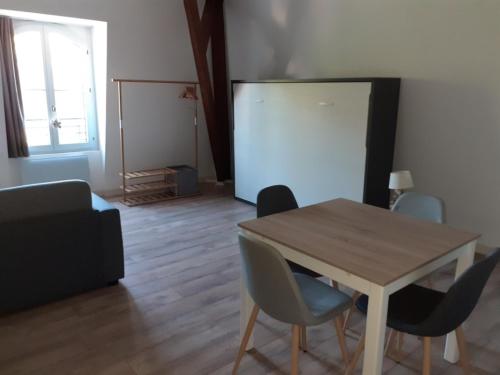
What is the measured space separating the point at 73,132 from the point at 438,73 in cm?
447

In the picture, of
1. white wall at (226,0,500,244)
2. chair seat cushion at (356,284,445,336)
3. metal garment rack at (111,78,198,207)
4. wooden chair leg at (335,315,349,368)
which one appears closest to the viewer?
chair seat cushion at (356,284,445,336)

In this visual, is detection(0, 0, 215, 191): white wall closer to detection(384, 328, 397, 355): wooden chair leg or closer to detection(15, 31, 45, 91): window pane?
detection(15, 31, 45, 91): window pane

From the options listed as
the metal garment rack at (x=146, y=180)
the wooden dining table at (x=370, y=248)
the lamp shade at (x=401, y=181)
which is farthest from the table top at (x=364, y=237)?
the metal garment rack at (x=146, y=180)

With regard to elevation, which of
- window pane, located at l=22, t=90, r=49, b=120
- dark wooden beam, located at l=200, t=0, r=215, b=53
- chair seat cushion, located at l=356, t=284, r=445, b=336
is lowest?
chair seat cushion, located at l=356, t=284, r=445, b=336

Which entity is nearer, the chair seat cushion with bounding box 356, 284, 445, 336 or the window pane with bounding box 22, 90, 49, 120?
the chair seat cushion with bounding box 356, 284, 445, 336

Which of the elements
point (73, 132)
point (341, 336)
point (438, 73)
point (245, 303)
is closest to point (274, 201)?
point (245, 303)

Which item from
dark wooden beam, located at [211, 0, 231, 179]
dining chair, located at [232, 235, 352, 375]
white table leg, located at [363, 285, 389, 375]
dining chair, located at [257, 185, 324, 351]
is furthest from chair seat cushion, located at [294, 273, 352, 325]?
dark wooden beam, located at [211, 0, 231, 179]

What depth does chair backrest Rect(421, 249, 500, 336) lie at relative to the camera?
1542mm

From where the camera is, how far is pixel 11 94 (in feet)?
15.3

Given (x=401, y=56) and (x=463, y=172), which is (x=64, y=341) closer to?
(x=463, y=172)

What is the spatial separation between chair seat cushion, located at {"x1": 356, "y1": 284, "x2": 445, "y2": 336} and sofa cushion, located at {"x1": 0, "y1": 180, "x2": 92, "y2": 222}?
1.87 metres

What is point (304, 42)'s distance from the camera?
15.5ft

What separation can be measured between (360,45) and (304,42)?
2.59 ft

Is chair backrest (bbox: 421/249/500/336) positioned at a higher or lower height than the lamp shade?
lower
